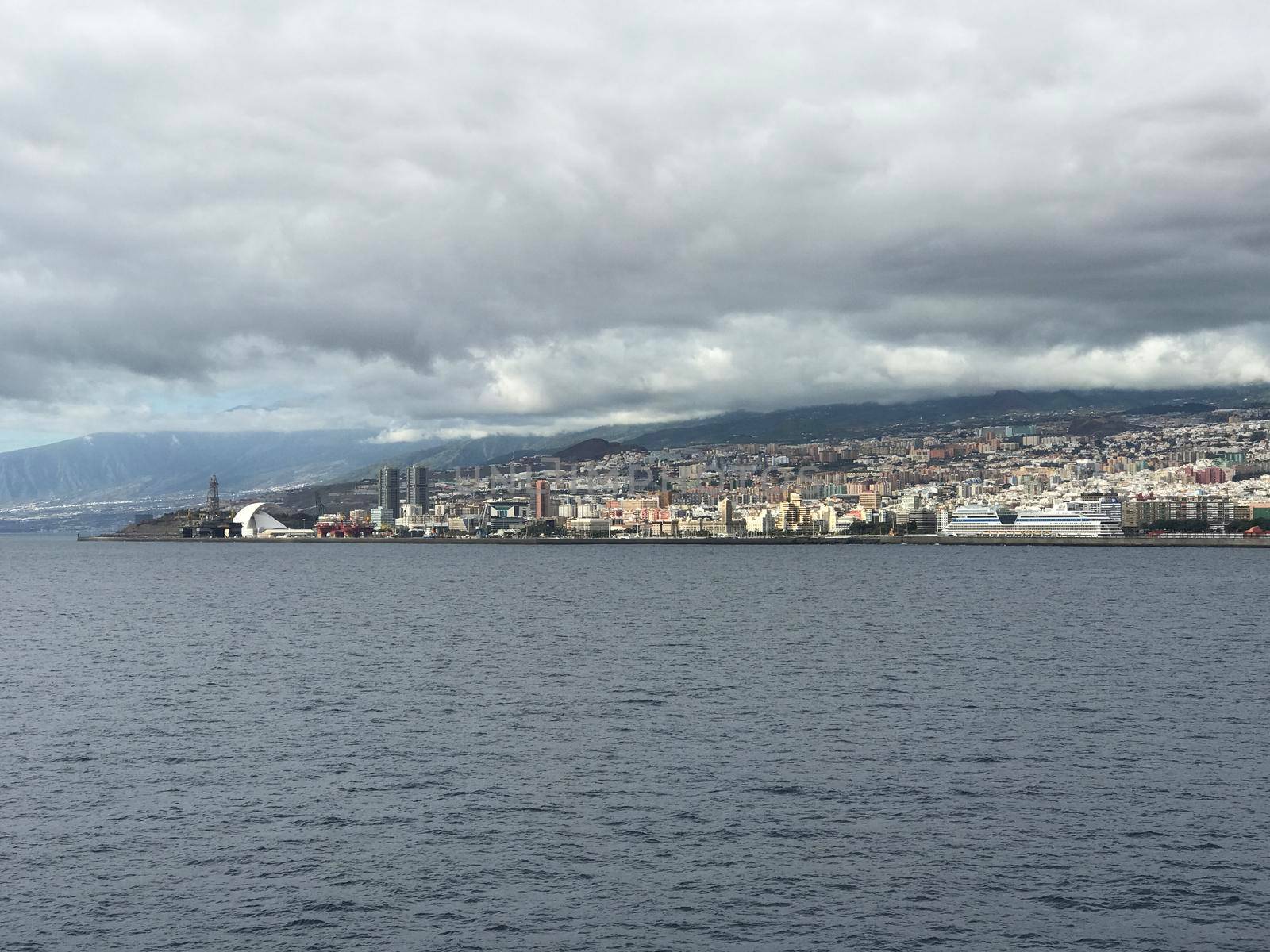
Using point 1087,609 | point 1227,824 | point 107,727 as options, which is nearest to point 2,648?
point 107,727

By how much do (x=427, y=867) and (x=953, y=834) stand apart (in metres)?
9.38

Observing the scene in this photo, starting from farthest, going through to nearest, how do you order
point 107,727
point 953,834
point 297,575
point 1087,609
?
point 297,575, point 1087,609, point 107,727, point 953,834

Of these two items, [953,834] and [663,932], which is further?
[953,834]

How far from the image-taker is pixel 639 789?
2462cm

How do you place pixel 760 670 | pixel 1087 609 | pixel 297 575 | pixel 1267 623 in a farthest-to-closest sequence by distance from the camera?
pixel 297 575, pixel 1087 609, pixel 1267 623, pixel 760 670

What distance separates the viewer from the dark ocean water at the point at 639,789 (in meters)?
17.5

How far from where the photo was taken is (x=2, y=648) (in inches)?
2039

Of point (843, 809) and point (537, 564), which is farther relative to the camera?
point (537, 564)

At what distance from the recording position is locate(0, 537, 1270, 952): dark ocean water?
17.5 meters

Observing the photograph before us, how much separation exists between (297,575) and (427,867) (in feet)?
339

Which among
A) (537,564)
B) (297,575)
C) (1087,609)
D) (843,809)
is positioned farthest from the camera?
(537,564)

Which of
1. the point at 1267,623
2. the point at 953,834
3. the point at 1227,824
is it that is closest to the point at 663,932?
the point at 953,834

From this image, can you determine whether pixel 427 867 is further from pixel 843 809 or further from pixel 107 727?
pixel 107 727

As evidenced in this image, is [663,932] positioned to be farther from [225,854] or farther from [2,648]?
[2,648]
